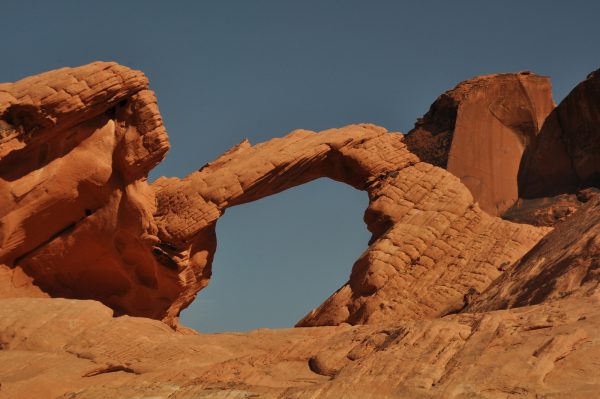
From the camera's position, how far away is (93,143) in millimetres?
18812

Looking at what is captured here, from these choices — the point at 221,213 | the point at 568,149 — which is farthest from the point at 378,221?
the point at 568,149

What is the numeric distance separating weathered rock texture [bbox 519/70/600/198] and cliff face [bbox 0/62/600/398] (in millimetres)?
33

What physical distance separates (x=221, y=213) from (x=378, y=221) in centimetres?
349

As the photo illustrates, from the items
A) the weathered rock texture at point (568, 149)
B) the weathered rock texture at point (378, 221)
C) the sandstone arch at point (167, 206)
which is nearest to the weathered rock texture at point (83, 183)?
the sandstone arch at point (167, 206)

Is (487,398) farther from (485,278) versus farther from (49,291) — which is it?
(49,291)

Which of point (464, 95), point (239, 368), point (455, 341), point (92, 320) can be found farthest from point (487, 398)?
point (464, 95)

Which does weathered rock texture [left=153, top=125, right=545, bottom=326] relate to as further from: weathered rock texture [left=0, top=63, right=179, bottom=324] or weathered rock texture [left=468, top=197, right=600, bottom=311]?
weathered rock texture [left=468, top=197, right=600, bottom=311]

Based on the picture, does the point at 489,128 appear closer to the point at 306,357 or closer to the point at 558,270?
the point at 558,270

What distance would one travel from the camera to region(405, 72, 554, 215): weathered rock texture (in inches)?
814

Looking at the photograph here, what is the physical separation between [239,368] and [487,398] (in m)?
4.05

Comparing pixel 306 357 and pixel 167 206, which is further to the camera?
pixel 167 206

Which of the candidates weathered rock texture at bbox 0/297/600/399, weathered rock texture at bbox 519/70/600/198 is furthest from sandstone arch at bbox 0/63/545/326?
weathered rock texture at bbox 0/297/600/399

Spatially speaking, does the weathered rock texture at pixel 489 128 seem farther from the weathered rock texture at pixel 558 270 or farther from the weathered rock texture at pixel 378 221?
the weathered rock texture at pixel 558 270

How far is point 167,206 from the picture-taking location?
19.5m
